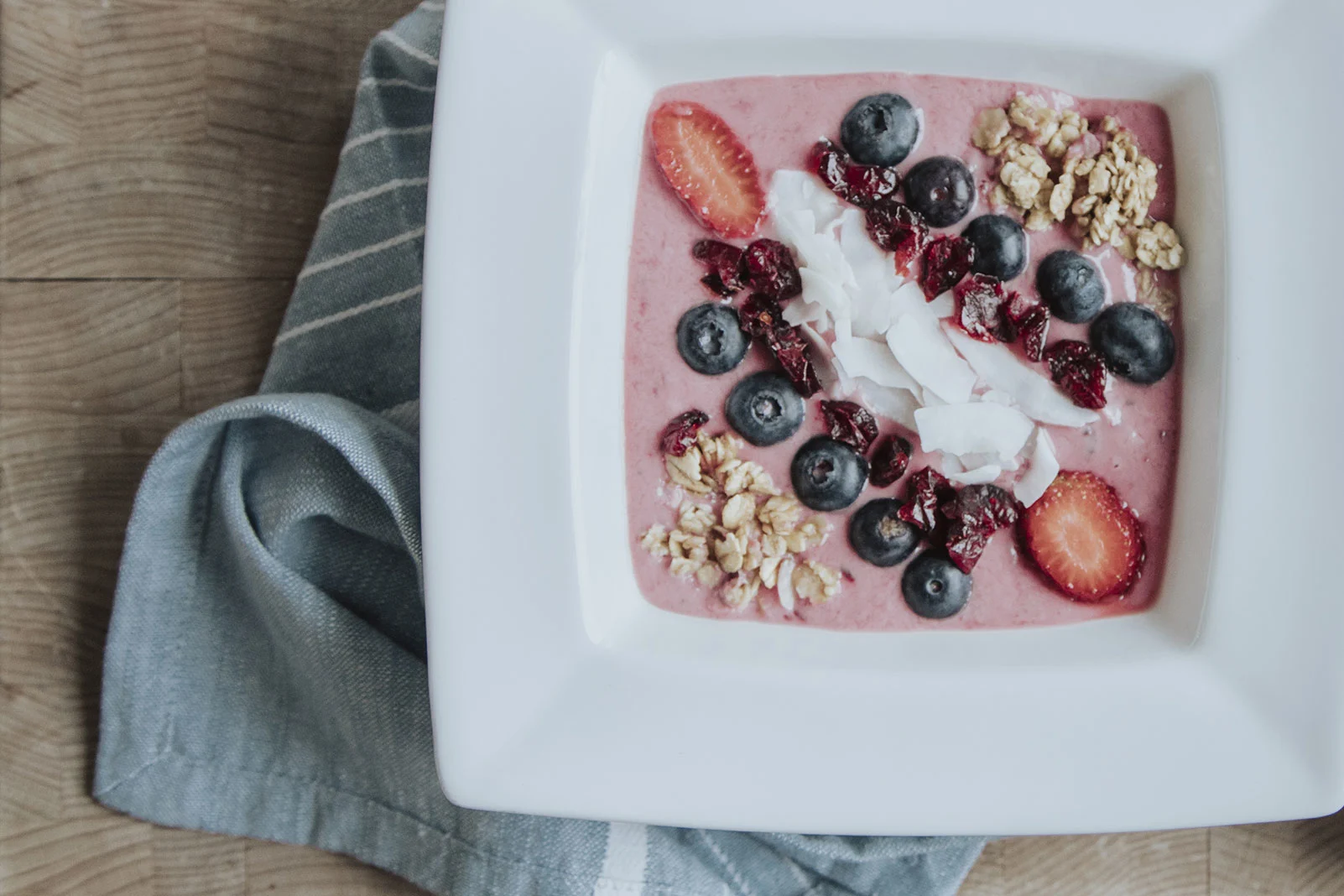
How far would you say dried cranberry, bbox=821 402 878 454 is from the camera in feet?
4.35

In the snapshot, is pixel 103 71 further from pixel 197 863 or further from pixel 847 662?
pixel 847 662

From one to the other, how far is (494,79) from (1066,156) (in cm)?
66

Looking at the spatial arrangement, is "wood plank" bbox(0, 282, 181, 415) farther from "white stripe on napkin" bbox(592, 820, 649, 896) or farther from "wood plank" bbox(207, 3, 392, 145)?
"white stripe on napkin" bbox(592, 820, 649, 896)

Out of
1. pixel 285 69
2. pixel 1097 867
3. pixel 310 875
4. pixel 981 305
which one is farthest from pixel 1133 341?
pixel 310 875

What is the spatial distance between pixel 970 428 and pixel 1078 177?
320 millimetres

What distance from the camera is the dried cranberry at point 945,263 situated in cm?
131

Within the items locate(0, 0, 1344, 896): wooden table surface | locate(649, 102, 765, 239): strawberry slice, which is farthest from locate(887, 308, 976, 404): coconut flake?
locate(0, 0, 1344, 896): wooden table surface

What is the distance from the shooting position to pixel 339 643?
149 cm

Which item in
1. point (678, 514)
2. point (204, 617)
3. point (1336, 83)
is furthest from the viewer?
point (204, 617)

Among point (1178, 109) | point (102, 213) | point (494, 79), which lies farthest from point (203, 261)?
point (1178, 109)

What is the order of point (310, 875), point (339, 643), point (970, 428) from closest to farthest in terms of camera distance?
point (970, 428), point (339, 643), point (310, 875)

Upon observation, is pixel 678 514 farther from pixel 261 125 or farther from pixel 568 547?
pixel 261 125

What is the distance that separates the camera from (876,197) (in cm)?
132

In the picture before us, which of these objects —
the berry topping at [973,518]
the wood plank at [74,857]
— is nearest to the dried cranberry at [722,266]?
the berry topping at [973,518]
